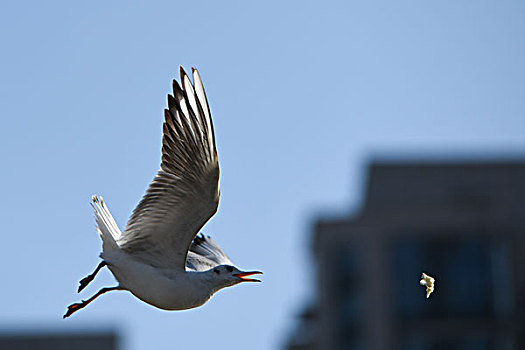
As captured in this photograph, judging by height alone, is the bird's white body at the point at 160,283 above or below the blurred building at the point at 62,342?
below

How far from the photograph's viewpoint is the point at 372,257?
157 ft

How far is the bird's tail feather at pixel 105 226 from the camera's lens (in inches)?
274

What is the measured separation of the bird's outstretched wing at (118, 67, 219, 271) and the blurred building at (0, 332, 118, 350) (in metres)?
52.3

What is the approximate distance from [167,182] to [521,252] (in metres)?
43.5

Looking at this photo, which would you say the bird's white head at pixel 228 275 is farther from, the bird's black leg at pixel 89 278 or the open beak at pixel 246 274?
the bird's black leg at pixel 89 278

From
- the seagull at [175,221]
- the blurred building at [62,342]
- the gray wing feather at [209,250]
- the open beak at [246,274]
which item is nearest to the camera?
the seagull at [175,221]

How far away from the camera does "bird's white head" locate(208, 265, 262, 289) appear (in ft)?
23.2

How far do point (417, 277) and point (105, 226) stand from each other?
38.4m

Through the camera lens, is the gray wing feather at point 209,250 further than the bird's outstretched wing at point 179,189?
Yes

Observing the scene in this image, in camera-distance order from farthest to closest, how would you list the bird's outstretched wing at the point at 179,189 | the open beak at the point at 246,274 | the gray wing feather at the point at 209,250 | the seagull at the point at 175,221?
the gray wing feather at the point at 209,250 → the open beak at the point at 246,274 → the bird's outstretched wing at the point at 179,189 → the seagull at the point at 175,221

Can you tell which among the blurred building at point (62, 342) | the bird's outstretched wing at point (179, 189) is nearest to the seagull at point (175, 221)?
the bird's outstretched wing at point (179, 189)

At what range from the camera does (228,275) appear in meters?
7.20

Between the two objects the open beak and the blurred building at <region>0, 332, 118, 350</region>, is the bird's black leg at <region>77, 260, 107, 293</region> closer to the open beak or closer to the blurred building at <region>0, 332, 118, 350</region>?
the open beak

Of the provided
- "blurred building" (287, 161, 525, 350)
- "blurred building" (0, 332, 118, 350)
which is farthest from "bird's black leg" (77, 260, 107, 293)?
"blurred building" (0, 332, 118, 350)
